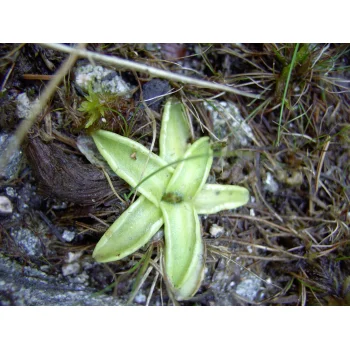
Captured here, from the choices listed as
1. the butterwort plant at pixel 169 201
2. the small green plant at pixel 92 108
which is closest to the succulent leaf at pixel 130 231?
the butterwort plant at pixel 169 201

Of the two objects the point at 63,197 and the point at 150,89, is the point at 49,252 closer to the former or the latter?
the point at 63,197

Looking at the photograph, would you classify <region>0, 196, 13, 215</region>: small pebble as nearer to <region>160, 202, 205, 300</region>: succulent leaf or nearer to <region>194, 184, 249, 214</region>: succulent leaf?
<region>160, 202, 205, 300</region>: succulent leaf

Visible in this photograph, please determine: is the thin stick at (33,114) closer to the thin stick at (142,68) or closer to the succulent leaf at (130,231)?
the thin stick at (142,68)

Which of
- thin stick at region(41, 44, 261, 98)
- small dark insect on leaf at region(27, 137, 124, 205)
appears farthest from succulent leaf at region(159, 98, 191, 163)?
small dark insect on leaf at region(27, 137, 124, 205)

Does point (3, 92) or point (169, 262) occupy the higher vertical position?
point (3, 92)

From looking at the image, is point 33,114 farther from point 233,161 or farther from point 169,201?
point 233,161

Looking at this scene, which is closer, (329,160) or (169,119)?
(169,119)

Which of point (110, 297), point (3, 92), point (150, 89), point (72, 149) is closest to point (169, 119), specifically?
point (150, 89)
